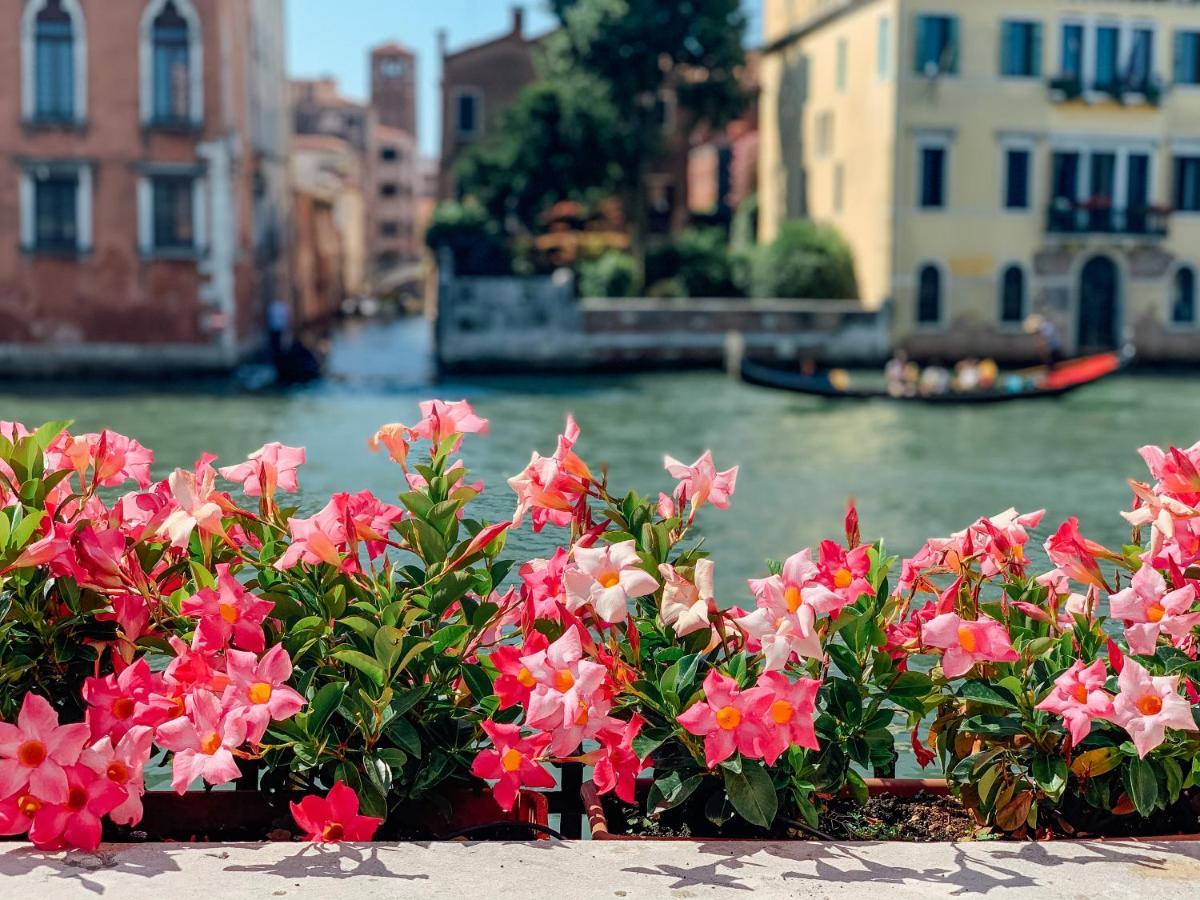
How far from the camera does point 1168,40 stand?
1125 inches

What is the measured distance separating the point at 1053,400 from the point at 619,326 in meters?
7.73

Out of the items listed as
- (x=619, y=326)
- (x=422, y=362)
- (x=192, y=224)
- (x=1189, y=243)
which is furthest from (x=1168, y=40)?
(x=192, y=224)

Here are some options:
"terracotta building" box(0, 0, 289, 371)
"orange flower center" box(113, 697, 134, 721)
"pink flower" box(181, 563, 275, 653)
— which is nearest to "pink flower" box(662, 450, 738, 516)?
"pink flower" box(181, 563, 275, 653)

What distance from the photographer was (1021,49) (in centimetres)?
2823

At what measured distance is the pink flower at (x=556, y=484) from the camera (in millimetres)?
2781

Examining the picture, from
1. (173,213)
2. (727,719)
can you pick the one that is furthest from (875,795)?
(173,213)

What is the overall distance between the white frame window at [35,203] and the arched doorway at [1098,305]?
646 inches

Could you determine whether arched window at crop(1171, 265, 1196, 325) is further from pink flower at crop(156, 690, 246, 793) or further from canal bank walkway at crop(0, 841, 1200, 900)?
pink flower at crop(156, 690, 246, 793)

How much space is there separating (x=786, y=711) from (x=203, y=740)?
0.85 meters

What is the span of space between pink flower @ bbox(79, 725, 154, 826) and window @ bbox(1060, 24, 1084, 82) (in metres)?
27.9

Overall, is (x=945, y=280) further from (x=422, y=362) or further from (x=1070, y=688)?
(x=1070, y=688)

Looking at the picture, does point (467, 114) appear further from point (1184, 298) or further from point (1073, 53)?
point (1184, 298)

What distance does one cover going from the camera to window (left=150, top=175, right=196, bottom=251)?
2583 cm

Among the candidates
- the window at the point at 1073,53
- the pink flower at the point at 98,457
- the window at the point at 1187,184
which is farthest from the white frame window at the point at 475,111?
the pink flower at the point at 98,457
